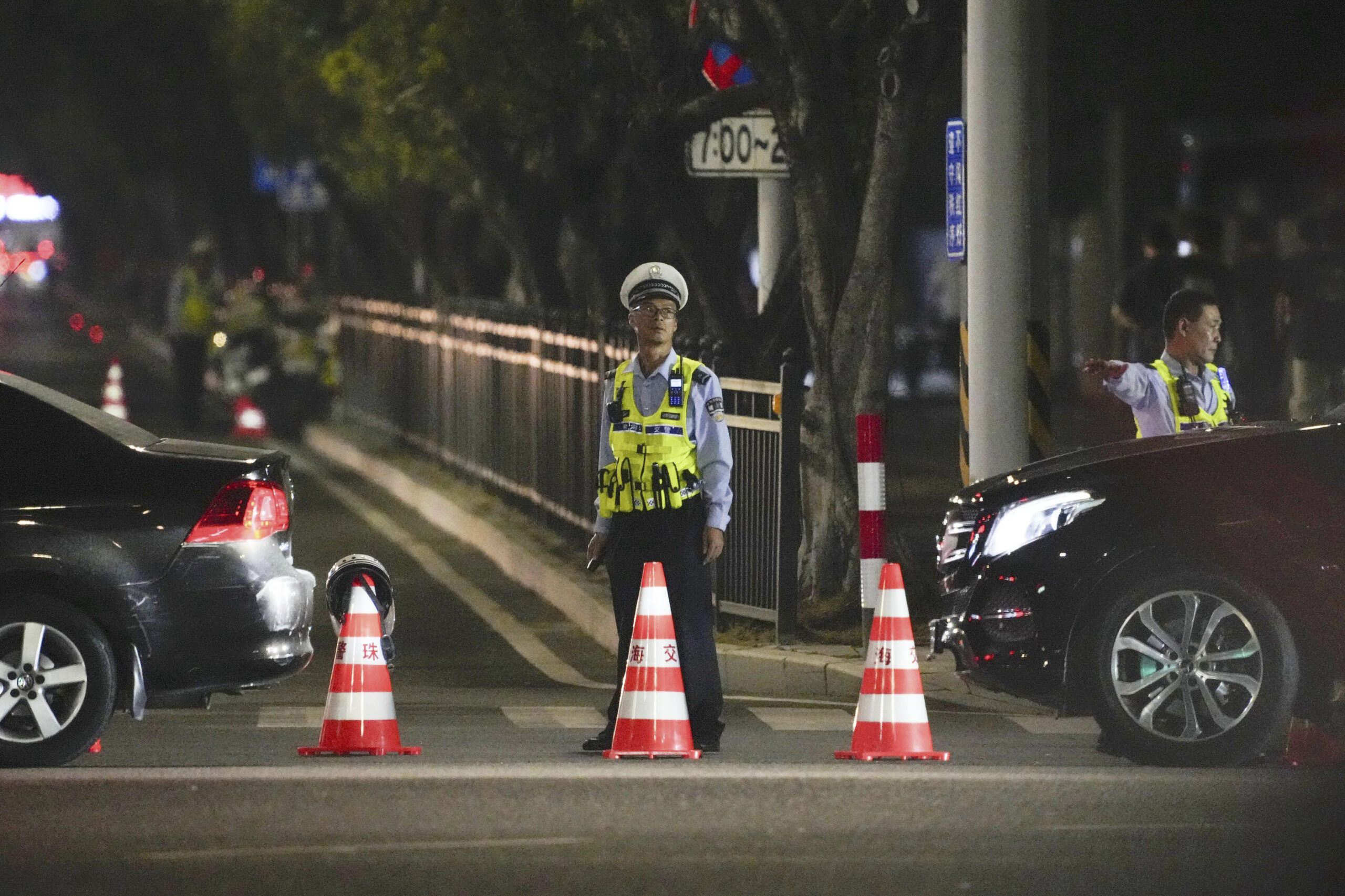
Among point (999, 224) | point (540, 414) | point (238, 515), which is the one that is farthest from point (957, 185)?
point (540, 414)

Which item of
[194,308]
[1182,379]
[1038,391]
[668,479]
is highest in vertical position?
[194,308]

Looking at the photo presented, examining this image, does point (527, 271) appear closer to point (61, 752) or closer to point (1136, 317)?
point (1136, 317)

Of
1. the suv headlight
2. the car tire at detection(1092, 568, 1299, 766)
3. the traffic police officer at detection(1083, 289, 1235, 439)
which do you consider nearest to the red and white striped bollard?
the traffic police officer at detection(1083, 289, 1235, 439)

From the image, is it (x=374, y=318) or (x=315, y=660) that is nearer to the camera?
(x=315, y=660)

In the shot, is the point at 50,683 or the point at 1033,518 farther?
the point at 1033,518

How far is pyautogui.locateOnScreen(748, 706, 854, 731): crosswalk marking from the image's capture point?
10.9m

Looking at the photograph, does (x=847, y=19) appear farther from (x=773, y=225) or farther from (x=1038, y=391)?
(x=1038, y=391)

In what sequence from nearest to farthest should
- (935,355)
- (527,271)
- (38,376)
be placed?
(527,271) < (935,355) < (38,376)

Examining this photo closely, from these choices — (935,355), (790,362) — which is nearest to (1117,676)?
(790,362)

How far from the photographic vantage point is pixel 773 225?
15992mm

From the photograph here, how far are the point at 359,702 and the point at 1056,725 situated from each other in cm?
297

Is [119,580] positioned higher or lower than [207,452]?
lower

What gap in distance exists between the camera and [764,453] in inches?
514

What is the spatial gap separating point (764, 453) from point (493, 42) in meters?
7.80
